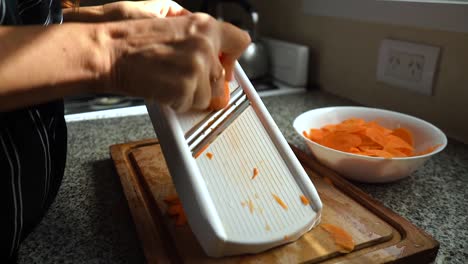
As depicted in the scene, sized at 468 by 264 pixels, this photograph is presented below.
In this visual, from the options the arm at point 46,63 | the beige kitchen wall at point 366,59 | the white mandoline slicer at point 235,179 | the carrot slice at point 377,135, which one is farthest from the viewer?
the beige kitchen wall at point 366,59

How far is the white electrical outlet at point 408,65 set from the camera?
34.0 inches

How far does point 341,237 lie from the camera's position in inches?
19.4

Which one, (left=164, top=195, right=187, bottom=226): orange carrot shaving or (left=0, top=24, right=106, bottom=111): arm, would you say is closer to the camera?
(left=0, top=24, right=106, bottom=111): arm

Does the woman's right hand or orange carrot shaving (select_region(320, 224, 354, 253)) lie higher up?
the woman's right hand

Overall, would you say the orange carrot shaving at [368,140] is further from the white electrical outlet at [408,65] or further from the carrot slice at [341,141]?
the white electrical outlet at [408,65]

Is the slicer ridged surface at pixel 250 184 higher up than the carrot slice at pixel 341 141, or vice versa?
the slicer ridged surface at pixel 250 184

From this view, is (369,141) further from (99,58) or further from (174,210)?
(99,58)

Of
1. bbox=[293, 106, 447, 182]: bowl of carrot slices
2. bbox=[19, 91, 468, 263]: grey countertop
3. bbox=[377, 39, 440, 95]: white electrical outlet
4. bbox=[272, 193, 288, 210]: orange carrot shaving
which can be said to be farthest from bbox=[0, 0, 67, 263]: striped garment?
bbox=[377, 39, 440, 95]: white electrical outlet

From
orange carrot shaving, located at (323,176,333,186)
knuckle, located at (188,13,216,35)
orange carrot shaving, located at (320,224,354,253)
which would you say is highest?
knuckle, located at (188,13,216,35)

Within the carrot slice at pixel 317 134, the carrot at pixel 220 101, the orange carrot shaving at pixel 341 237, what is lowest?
the orange carrot shaving at pixel 341 237

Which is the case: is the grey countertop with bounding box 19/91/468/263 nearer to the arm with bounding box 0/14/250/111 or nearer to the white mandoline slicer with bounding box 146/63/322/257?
the white mandoline slicer with bounding box 146/63/322/257

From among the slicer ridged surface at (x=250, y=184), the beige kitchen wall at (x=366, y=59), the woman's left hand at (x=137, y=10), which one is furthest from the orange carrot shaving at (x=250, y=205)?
the beige kitchen wall at (x=366, y=59)

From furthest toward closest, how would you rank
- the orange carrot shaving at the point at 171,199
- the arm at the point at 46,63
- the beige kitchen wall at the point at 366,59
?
the beige kitchen wall at the point at 366,59 < the orange carrot shaving at the point at 171,199 < the arm at the point at 46,63

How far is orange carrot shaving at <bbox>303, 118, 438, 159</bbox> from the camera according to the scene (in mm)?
656
